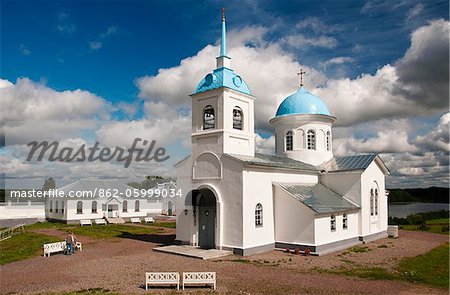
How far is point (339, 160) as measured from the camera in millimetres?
27781

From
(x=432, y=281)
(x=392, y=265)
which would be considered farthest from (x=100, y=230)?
(x=432, y=281)

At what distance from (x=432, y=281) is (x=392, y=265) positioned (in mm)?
2931

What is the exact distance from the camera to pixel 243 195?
19.2 meters

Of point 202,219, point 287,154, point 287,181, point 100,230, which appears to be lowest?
point 100,230

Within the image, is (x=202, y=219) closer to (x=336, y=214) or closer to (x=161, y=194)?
(x=336, y=214)

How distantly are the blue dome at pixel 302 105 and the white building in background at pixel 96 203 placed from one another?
20.7m

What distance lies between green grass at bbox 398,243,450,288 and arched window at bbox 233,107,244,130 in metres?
10.7

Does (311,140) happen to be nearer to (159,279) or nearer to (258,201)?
(258,201)

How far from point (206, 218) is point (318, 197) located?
6892 millimetres

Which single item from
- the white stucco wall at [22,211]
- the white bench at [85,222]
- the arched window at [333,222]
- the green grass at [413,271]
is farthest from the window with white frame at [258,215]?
the white stucco wall at [22,211]

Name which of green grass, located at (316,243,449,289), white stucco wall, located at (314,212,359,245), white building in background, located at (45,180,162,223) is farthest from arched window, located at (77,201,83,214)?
green grass, located at (316,243,449,289)

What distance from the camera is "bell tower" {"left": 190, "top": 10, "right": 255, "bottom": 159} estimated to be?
20594mm

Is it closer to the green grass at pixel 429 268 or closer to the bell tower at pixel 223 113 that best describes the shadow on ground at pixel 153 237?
the bell tower at pixel 223 113

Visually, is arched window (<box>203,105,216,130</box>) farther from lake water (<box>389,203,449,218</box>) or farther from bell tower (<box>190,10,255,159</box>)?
lake water (<box>389,203,449,218</box>)
